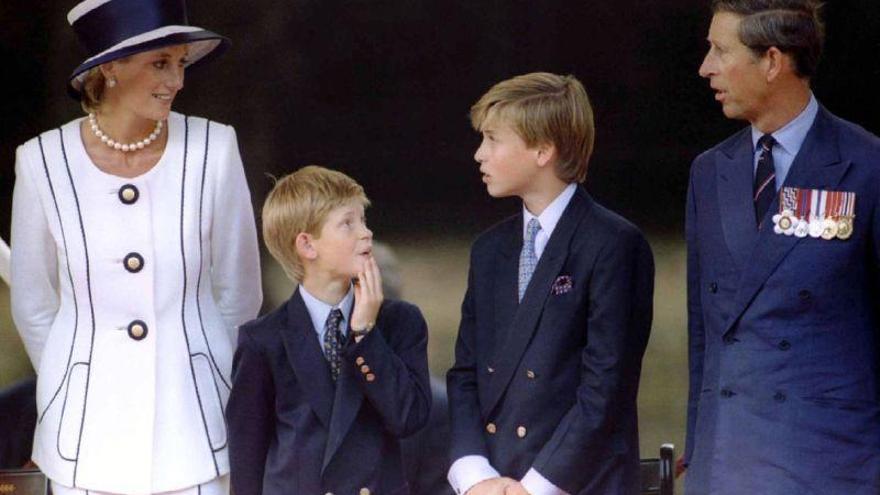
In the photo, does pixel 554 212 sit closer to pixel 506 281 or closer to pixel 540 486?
pixel 506 281

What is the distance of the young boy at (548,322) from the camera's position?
12.2ft

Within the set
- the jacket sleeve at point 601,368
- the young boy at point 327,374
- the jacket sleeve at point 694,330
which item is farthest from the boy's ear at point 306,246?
the jacket sleeve at point 694,330

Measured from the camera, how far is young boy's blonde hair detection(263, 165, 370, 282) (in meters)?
3.90

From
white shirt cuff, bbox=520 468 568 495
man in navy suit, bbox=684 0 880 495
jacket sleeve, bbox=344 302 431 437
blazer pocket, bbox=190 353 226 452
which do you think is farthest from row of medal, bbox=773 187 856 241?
blazer pocket, bbox=190 353 226 452

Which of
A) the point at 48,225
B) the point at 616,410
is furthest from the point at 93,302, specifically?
the point at 616,410

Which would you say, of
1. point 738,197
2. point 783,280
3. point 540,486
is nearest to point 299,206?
point 540,486

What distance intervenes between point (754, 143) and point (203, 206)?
1201 mm

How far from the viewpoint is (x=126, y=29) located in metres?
3.83

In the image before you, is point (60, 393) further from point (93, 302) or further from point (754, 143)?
point (754, 143)

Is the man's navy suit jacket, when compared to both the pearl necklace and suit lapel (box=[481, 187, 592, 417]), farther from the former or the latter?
the pearl necklace

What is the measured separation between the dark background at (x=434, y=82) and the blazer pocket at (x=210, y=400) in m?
0.74

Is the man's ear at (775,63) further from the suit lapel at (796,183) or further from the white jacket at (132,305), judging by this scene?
the white jacket at (132,305)

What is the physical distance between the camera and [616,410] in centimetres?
372

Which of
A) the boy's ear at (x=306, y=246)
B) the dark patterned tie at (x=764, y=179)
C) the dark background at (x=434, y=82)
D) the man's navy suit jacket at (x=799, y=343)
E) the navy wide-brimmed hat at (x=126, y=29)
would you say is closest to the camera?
the man's navy suit jacket at (x=799, y=343)
